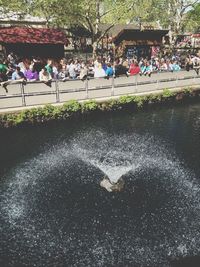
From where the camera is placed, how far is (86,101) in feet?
63.9

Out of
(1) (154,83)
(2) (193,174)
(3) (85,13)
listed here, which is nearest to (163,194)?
(2) (193,174)

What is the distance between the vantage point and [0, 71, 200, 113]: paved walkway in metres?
18.1

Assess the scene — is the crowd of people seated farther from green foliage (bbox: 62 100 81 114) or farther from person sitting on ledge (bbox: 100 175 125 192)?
person sitting on ledge (bbox: 100 175 125 192)

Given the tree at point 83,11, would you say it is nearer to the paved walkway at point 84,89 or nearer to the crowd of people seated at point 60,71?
the crowd of people seated at point 60,71

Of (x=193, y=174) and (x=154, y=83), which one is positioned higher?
(x=154, y=83)

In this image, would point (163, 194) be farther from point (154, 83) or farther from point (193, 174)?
point (154, 83)

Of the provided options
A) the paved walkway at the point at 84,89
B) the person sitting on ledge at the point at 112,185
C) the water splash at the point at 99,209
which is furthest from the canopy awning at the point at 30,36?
the person sitting on ledge at the point at 112,185

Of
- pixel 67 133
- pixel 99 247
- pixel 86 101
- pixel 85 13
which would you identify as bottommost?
pixel 99 247

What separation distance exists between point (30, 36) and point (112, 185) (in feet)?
67.3

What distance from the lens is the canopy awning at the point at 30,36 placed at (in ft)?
87.7

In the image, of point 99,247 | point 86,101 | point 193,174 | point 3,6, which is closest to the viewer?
point 99,247

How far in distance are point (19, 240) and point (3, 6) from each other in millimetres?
25196

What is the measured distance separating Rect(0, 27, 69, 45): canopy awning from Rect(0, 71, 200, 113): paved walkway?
10.3 meters

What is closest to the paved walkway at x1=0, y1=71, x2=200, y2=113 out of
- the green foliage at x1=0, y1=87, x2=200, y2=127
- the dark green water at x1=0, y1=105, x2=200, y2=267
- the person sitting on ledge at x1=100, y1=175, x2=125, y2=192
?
the green foliage at x1=0, y1=87, x2=200, y2=127
